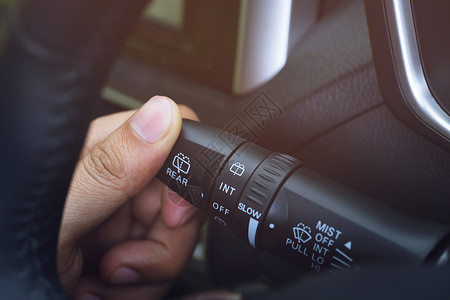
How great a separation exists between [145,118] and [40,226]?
21cm

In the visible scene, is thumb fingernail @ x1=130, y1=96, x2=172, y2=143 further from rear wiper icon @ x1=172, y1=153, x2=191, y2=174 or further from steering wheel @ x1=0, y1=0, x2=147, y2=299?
steering wheel @ x1=0, y1=0, x2=147, y2=299

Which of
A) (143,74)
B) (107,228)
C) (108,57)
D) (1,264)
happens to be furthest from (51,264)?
(143,74)

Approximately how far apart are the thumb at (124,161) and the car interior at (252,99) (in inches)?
1.8

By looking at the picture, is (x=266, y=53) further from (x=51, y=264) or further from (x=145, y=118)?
(x=51, y=264)

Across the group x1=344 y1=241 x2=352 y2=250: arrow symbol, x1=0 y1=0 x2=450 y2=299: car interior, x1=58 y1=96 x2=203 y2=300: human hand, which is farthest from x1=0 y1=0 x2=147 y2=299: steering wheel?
x1=344 y1=241 x2=352 y2=250: arrow symbol

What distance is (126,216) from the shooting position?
621 millimetres

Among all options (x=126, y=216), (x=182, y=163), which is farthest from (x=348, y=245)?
(x=126, y=216)

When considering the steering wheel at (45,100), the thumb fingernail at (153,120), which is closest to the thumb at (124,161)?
the thumb fingernail at (153,120)

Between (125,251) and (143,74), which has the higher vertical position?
(143,74)

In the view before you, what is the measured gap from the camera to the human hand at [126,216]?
454 mm

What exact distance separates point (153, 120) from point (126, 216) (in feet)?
0.70

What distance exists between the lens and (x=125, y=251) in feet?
2.03

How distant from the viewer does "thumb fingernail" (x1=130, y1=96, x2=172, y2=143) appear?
0.44m

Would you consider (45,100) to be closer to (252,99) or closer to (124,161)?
(124,161)
